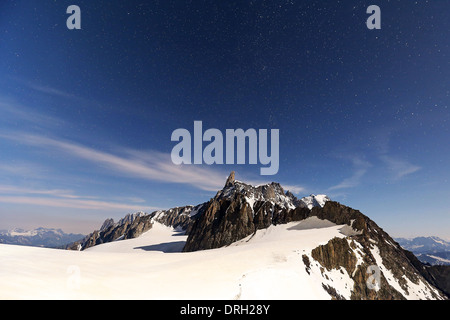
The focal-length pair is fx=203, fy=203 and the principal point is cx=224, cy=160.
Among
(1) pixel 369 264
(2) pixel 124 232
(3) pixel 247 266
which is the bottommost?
(2) pixel 124 232

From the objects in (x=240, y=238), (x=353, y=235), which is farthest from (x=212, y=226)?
(x=353, y=235)

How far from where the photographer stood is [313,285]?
24.2m

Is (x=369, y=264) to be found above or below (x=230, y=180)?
below

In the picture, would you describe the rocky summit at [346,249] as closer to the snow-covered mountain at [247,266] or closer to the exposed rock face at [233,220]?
the exposed rock face at [233,220]

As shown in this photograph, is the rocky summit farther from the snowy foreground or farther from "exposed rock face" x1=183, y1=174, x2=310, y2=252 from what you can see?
the snowy foreground

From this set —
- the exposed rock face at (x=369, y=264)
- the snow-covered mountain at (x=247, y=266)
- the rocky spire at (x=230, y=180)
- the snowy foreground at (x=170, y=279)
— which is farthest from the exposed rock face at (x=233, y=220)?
the rocky spire at (x=230, y=180)

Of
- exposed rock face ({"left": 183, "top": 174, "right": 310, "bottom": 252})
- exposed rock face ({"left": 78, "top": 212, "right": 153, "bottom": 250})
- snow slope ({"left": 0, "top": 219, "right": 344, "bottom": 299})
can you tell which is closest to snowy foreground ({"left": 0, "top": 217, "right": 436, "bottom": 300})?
snow slope ({"left": 0, "top": 219, "right": 344, "bottom": 299})

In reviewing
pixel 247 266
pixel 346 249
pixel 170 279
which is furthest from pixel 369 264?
pixel 170 279

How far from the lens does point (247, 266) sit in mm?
23844

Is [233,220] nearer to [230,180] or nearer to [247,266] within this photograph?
[247,266]

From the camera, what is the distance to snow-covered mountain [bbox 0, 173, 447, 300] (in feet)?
49.8

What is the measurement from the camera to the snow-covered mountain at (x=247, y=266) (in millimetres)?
15180

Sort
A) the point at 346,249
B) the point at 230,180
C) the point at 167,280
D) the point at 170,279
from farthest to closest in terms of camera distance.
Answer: the point at 230,180 → the point at 346,249 → the point at 170,279 → the point at 167,280

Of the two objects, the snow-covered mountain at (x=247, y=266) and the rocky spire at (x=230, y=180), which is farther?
the rocky spire at (x=230, y=180)
